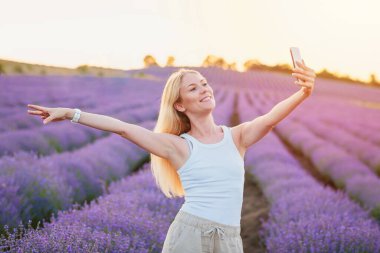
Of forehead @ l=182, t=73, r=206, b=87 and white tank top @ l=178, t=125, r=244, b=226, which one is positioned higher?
forehead @ l=182, t=73, r=206, b=87

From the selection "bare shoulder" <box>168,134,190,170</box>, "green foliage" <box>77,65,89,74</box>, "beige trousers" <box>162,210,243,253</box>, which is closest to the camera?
"beige trousers" <box>162,210,243,253</box>

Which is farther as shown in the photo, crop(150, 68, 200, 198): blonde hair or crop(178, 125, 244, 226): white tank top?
crop(150, 68, 200, 198): blonde hair

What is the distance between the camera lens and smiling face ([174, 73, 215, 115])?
7.20ft

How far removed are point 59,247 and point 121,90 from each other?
2034 cm

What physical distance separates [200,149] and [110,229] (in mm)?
1092

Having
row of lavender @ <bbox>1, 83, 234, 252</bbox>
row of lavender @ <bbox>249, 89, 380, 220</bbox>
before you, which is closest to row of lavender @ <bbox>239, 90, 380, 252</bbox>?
row of lavender @ <bbox>249, 89, 380, 220</bbox>

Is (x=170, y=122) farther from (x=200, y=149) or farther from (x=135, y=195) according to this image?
(x=135, y=195)

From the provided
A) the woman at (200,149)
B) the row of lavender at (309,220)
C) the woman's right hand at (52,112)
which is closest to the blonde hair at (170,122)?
the woman at (200,149)

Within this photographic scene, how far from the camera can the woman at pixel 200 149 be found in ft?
6.66

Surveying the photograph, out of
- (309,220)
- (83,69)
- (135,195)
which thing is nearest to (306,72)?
(309,220)

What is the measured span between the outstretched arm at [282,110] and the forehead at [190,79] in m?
0.27

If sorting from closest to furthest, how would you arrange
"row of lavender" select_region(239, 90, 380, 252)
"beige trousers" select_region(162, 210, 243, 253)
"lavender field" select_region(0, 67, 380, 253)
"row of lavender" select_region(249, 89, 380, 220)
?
1. "beige trousers" select_region(162, 210, 243, 253)
2. "lavender field" select_region(0, 67, 380, 253)
3. "row of lavender" select_region(239, 90, 380, 252)
4. "row of lavender" select_region(249, 89, 380, 220)

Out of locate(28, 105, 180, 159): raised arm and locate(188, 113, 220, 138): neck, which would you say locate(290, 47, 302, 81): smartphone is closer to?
locate(188, 113, 220, 138): neck

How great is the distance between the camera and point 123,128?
209 centimetres
